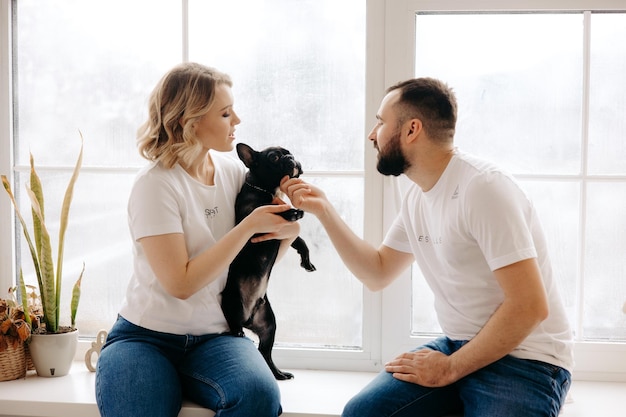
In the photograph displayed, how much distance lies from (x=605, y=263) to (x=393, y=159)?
1.03 metres

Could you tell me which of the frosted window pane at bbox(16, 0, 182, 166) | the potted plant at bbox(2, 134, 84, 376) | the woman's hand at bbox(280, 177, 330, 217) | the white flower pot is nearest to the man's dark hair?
the woman's hand at bbox(280, 177, 330, 217)

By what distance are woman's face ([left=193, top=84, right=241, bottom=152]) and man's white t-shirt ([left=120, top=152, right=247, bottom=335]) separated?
0.13 meters

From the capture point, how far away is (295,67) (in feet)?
8.82

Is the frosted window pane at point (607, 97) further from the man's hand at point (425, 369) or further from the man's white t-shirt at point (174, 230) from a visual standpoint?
the man's white t-shirt at point (174, 230)

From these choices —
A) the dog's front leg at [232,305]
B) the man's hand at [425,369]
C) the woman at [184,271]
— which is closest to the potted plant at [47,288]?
the woman at [184,271]

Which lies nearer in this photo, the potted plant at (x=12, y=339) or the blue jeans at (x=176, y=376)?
the blue jeans at (x=176, y=376)

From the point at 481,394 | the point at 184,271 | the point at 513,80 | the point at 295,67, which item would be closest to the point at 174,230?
the point at 184,271

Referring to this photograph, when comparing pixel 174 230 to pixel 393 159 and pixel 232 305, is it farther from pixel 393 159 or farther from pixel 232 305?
pixel 393 159

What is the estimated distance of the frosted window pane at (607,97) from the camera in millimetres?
2553

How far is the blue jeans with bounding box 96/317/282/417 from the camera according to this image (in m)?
1.99

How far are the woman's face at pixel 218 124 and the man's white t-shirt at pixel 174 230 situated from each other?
0.13m

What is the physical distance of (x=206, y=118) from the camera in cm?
221

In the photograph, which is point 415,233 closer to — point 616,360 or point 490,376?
point 490,376

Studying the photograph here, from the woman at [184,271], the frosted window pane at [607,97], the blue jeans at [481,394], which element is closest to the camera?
the blue jeans at [481,394]
